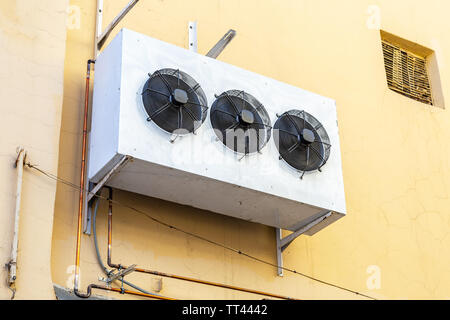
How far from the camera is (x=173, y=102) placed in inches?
225

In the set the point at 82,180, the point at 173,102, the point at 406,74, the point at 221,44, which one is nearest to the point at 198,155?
the point at 173,102

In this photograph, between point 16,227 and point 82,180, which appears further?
point 82,180

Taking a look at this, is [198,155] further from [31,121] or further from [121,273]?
[31,121]

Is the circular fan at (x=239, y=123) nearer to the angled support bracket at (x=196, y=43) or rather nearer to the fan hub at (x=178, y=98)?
the fan hub at (x=178, y=98)

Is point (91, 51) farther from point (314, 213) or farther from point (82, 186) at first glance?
point (314, 213)

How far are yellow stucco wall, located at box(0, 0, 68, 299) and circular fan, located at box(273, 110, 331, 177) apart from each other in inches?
64.8

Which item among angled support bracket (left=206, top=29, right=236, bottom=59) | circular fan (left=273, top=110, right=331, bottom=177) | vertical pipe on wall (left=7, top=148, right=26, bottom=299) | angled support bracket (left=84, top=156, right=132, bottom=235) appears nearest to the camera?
vertical pipe on wall (left=7, top=148, right=26, bottom=299)

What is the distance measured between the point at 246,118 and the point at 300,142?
497 mm

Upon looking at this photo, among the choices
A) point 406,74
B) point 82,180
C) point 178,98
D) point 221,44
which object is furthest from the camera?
point 406,74

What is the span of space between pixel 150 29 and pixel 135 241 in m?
1.90

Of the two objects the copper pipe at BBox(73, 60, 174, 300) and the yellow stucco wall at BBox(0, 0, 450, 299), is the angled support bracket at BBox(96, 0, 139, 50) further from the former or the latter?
the copper pipe at BBox(73, 60, 174, 300)

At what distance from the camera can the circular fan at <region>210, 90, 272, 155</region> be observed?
595cm

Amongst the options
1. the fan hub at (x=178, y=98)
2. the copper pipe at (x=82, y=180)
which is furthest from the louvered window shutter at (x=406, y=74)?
the copper pipe at (x=82, y=180)

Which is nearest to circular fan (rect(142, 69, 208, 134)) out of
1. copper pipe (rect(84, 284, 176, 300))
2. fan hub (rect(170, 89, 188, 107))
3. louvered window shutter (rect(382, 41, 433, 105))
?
fan hub (rect(170, 89, 188, 107))
